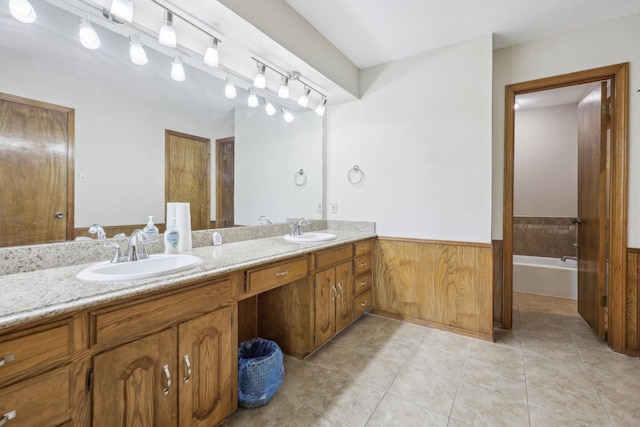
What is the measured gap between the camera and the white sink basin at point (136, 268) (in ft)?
3.42

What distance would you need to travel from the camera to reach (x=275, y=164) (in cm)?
266

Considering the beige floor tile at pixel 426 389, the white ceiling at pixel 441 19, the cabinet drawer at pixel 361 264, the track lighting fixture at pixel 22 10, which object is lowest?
the beige floor tile at pixel 426 389

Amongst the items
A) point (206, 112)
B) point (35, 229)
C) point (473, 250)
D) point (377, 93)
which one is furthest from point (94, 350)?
point (377, 93)

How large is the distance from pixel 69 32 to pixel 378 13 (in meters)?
1.82

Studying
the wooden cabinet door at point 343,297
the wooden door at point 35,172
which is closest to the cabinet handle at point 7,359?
the wooden door at point 35,172

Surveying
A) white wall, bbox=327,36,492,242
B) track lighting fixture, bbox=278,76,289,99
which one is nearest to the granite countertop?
track lighting fixture, bbox=278,76,289,99

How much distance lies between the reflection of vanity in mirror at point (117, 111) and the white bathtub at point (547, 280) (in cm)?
320

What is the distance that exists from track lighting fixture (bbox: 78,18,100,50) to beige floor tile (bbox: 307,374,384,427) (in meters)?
2.14

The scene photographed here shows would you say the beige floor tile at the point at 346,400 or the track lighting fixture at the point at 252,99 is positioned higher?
the track lighting fixture at the point at 252,99

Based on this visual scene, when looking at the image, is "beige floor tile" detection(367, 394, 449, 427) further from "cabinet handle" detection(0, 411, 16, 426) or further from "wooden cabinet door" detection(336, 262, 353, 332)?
"cabinet handle" detection(0, 411, 16, 426)

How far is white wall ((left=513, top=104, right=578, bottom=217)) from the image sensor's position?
12.6ft

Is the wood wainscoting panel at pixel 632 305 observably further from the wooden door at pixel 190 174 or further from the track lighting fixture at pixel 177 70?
the track lighting fixture at pixel 177 70

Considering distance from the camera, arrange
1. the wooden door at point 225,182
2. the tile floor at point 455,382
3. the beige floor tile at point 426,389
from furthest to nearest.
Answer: the wooden door at point 225,182 < the beige floor tile at point 426,389 < the tile floor at point 455,382

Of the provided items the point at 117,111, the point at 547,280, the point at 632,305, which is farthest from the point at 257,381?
A: the point at 547,280
